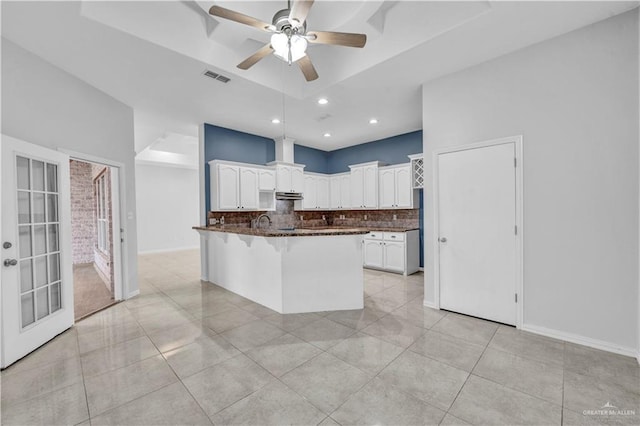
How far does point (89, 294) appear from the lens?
4324 mm

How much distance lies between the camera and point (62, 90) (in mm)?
3127

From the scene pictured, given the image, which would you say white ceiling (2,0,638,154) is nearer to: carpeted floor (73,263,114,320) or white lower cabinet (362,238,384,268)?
white lower cabinet (362,238,384,268)

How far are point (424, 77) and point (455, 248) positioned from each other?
2.16 metres

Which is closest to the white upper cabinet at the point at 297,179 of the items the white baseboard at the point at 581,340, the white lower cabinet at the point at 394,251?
the white lower cabinet at the point at 394,251

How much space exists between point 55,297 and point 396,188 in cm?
552

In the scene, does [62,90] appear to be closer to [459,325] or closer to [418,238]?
[459,325]

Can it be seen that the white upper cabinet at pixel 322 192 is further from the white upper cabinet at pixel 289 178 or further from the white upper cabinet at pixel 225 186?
the white upper cabinet at pixel 225 186

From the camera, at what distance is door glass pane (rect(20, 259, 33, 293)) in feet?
8.60

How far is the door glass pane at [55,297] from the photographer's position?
2958 mm

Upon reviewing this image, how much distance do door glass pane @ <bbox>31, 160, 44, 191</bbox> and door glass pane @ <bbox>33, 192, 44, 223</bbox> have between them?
7 cm

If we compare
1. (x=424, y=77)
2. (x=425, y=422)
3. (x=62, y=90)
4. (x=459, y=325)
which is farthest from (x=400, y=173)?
(x=62, y=90)

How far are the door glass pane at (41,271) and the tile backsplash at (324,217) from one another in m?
2.48

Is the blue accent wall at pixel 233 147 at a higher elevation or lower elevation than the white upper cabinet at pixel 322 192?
higher

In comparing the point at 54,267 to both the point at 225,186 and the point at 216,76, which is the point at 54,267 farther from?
the point at 216,76
